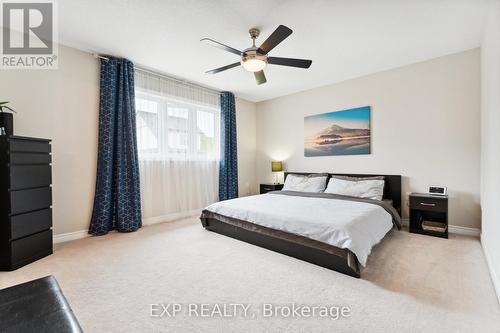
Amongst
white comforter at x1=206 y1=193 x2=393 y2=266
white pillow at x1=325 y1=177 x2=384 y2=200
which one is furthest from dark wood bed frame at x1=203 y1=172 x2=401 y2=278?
white pillow at x1=325 y1=177 x2=384 y2=200

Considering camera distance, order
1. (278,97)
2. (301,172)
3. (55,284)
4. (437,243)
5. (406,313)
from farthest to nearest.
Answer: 1. (278,97)
2. (301,172)
3. (437,243)
4. (406,313)
5. (55,284)

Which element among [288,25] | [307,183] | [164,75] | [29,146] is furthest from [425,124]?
[29,146]

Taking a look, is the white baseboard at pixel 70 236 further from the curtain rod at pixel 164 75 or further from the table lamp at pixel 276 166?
the table lamp at pixel 276 166

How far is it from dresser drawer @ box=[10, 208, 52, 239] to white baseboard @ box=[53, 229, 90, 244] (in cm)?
51

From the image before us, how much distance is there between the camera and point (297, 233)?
2.47 meters

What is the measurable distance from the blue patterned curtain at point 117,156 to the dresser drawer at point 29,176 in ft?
2.49

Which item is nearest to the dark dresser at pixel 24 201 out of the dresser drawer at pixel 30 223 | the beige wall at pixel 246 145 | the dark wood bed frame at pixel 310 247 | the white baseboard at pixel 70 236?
the dresser drawer at pixel 30 223

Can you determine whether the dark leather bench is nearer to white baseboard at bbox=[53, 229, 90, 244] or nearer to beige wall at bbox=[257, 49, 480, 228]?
white baseboard at bbox=[53, 229, 90, 244]

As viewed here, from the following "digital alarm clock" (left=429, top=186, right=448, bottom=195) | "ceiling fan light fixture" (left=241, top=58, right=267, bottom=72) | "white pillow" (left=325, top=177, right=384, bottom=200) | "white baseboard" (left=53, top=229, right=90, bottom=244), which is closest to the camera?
"ceiling fan light fixture" (left=241, top=58, right=267, bottom=72)

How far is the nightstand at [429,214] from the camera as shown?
3.14 meters

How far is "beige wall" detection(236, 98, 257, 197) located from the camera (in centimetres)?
562

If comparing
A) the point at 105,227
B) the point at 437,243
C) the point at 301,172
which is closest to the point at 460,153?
the point at 437,243

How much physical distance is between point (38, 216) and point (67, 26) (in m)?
2.24

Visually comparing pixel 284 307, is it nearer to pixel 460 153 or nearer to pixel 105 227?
pixel 105 227
